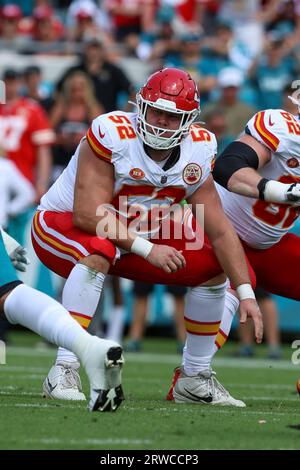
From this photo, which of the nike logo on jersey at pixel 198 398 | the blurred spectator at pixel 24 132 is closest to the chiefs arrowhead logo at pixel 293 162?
the nike logo on jersey at pixel 198 398

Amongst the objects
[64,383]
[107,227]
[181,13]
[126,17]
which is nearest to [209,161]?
[107,227]

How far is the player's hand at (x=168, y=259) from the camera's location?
4801mm

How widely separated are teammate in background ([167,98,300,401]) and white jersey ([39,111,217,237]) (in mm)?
126

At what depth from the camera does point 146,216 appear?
209 inches

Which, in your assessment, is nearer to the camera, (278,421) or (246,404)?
(278,421)

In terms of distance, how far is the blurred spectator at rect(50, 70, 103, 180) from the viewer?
34.2ft

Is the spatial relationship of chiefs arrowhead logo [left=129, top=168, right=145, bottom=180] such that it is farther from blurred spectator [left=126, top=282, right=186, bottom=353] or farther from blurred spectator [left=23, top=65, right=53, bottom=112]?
blurred spectator [left=23, top=65, right=53, bottom=112]

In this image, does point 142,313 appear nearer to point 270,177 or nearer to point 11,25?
point 270,177

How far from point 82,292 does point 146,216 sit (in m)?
0.56
